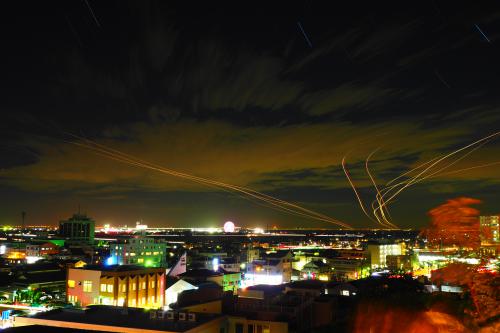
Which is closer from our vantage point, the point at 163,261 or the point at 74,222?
the point at 163,261

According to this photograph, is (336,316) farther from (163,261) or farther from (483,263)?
(163,261)

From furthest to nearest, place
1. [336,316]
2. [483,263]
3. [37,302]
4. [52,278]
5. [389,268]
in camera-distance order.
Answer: [389,268] < [52,278] < [37,302] < [336,316] < [483,263]

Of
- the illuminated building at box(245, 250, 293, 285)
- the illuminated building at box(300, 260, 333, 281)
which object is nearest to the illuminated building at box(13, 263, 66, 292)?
A: the illuminated building at box(245, 250, 293, 285)

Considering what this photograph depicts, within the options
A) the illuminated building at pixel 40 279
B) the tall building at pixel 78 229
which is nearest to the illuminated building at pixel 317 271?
the illuminated building at pixel 40 279

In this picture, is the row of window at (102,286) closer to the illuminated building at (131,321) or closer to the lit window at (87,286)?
the lit window at (87,286)

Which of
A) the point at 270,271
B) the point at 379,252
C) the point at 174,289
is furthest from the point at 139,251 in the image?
the point at 379,252

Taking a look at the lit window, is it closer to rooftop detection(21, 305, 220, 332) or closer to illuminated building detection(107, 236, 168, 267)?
rooftop detection(21, 305, 220, 332)

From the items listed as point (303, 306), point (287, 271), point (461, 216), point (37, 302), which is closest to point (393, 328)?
point (303, 306)
